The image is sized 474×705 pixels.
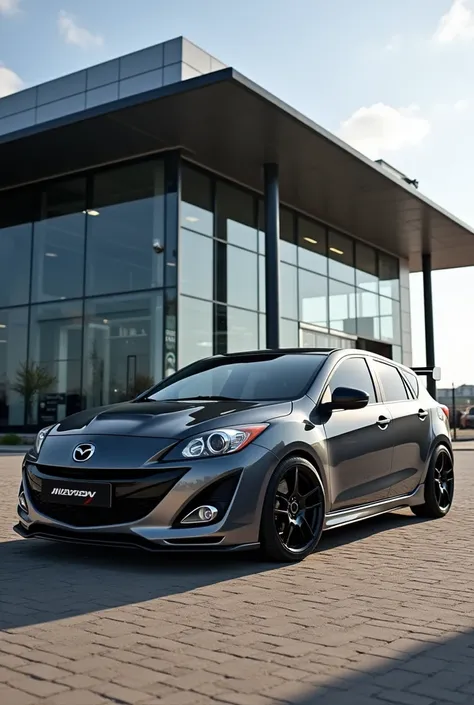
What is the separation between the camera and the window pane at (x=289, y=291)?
80.2 ft

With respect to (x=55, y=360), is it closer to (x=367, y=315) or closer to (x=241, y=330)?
(x=241, y=330)

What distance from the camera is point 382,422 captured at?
6.71 metres

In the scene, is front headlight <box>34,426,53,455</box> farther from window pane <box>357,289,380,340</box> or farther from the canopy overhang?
window pane <box>357,289,380,340</box>

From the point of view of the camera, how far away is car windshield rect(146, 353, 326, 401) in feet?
20.4

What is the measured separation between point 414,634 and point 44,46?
33.9 feet

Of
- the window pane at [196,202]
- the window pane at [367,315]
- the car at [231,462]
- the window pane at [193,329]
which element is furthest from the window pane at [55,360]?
the car at [231,462]

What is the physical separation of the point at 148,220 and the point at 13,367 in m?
6.09

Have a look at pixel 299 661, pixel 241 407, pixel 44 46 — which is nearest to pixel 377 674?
pixel 299 661

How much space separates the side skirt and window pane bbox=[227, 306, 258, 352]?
14.3 m

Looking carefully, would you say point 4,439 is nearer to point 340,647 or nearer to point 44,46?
point 44,46

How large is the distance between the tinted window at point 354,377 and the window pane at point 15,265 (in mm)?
17574

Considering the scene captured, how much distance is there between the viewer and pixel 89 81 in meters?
22.8

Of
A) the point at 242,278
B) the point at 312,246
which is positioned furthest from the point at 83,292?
the point at 312,246

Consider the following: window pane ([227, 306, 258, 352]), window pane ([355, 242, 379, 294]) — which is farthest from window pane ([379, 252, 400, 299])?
window pane ([227, 306, 258, 352])
